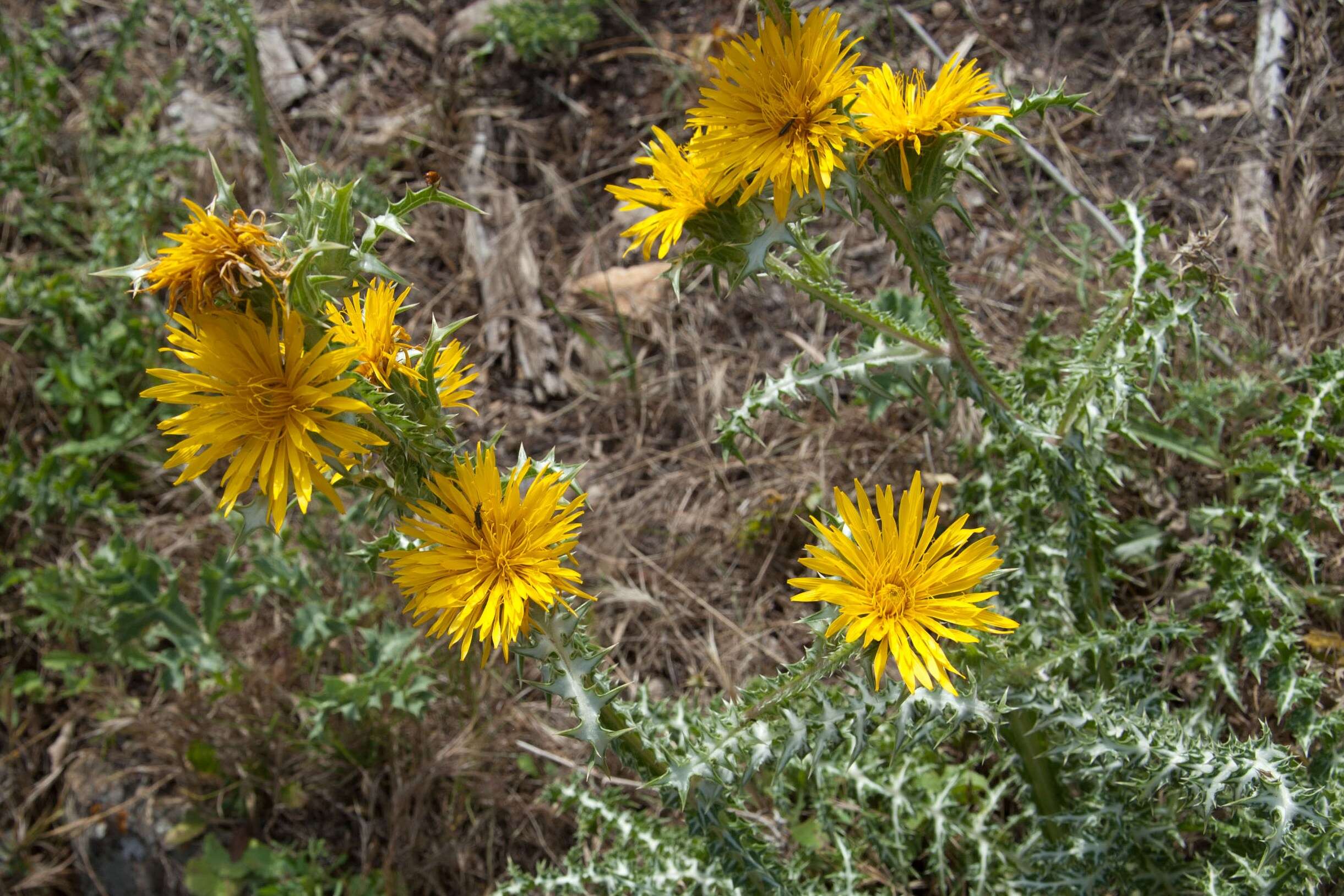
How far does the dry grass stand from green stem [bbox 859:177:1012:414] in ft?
3.44

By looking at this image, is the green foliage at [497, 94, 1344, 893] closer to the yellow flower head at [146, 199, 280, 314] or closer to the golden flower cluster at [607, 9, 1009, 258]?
the golden flower cluster at [607, 9, 1009, 258]

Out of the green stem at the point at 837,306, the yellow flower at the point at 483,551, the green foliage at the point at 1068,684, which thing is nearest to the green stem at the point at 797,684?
the green foliage at the point at 1068,684

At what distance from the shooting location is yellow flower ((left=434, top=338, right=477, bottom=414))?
76.8 inches

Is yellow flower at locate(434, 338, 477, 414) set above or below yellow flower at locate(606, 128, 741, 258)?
below

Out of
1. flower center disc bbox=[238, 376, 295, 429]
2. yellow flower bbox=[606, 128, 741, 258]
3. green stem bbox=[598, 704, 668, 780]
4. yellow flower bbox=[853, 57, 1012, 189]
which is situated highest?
yellow flower bbox=[853, 57, 1012, 189]

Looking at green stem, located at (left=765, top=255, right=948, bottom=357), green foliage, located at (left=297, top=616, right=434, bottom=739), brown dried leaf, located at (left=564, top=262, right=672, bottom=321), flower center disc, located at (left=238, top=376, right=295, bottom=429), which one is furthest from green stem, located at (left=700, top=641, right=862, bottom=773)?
brown dried leaf, located at (left=564, top=262, right=672, bottom=321)

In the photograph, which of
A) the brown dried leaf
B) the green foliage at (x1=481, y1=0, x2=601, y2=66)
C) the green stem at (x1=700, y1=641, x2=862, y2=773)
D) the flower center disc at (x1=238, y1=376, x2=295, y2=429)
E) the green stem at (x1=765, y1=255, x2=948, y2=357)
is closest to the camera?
the flower center disc at (x1=238, y1=376, x2=295, y2=429)

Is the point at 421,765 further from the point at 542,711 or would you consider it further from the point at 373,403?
the point at 373,403

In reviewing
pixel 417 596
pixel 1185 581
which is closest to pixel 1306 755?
pixel 1185 581

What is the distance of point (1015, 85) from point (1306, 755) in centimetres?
267

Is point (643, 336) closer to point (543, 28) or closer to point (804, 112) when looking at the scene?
point (543, 28)

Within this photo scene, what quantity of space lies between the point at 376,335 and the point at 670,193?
72 cm

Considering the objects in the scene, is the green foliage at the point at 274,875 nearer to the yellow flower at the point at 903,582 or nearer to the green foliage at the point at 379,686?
the green foliage at the point at 379,686

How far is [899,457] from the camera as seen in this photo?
3.32 m
